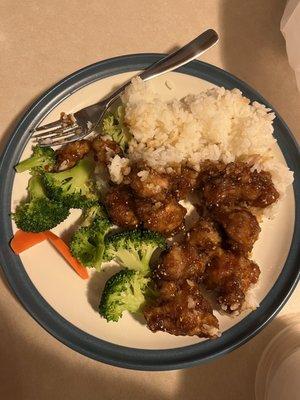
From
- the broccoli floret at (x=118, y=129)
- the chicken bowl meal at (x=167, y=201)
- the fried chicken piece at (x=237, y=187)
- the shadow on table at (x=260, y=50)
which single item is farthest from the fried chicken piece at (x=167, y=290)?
the shadow on table at (x=260, y=50)

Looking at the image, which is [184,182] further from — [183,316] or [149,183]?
[183,316]

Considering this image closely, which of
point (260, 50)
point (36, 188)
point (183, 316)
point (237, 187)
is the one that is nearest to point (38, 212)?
point (36, 188)

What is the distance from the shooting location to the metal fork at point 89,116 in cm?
192

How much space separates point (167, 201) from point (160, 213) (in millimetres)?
61

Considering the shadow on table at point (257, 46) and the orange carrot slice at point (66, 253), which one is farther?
the shadow on table at point (257, 46)

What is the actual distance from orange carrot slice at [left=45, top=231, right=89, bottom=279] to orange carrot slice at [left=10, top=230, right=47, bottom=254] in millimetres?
38

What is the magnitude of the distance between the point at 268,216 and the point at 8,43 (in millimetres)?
1457

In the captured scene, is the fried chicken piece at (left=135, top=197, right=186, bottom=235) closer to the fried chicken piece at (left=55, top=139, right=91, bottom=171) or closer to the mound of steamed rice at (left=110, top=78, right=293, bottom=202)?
the mound of steamed rice at (left=110, top=78, right=293, bottom=202)

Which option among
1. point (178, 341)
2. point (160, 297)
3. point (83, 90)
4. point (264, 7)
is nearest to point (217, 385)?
point (178, 341)

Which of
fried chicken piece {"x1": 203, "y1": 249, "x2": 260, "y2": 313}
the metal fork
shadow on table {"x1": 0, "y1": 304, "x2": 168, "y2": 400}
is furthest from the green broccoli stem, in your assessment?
fried chicken piece {"x1": 203, "y1": 249, "x2": 260, "y2": 313}

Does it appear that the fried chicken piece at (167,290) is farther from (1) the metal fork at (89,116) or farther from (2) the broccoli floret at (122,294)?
(1) the metal fork at (89,116)

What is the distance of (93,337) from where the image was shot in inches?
71.9

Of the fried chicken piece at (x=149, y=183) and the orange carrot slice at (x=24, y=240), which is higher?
the orange carrot slice at (x=24, y=240)

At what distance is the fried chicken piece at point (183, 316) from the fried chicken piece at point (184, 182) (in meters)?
0.38
